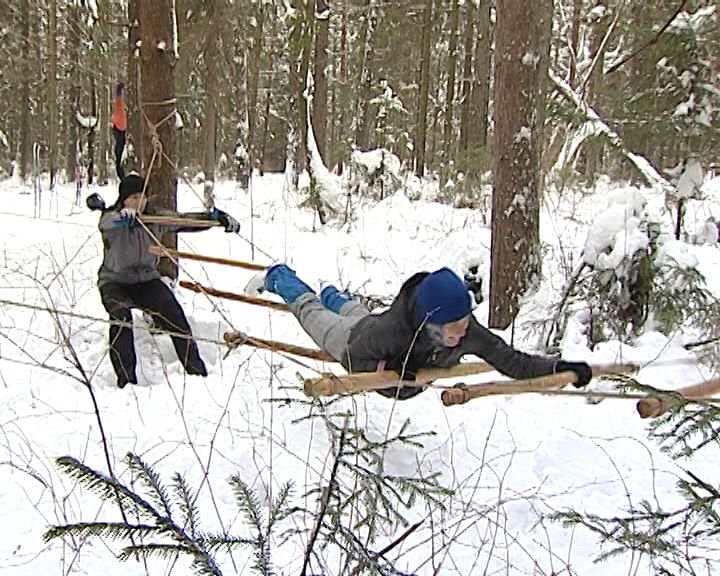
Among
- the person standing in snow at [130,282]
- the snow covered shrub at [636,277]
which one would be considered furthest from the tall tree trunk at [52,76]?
the snow covered shrub at [636,277]

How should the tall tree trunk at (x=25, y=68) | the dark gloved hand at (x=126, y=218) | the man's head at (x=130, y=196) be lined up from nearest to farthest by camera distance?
the dark gloved hand at (x=126, y=218) < the man's head at (x=130, y=196) < the tall tree trunk at (x=25, y=68)

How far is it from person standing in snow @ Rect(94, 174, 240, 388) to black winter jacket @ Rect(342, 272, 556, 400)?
6.23 feet

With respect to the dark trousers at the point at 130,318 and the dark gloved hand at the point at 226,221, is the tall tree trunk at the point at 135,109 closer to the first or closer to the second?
the dark gloved hand at the point at 226,221

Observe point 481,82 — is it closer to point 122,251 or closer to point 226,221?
point 226,221

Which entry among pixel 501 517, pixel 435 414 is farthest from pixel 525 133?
pixel 501 517

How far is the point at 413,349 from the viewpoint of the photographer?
391cm

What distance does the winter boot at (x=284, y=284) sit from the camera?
5.01m

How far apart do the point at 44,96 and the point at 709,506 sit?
27.6 metres

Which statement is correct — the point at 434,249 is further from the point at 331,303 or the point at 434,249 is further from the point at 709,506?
the point at 709,506

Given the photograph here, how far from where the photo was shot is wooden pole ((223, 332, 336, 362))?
3.50m

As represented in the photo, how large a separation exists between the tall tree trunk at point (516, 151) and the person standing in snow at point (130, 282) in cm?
211

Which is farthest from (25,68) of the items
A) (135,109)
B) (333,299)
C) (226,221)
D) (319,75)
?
(333,299)

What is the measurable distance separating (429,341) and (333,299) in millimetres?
1275

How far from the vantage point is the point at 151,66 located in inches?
277
